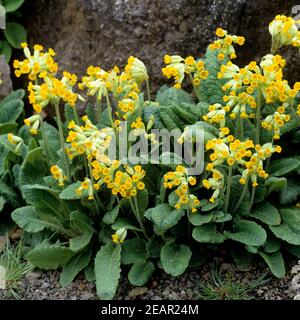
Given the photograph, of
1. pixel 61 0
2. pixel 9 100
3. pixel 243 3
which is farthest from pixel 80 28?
pixel 243 3

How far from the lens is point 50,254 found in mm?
3975

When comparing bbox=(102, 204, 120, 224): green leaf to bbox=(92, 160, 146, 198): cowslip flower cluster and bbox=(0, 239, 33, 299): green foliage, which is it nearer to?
bbox=(92, 160, 146, 198): cowslip flower cluster

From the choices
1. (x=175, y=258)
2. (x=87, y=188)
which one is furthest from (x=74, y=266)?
(x=175, y=258)

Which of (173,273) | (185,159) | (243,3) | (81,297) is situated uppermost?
(243,3)

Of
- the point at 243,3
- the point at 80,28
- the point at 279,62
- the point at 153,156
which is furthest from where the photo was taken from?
the point at 80,28

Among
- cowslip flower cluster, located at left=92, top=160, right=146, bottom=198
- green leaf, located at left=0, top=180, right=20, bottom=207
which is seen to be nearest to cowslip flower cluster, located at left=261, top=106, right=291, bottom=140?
cowslip flower cluster, located at left=92, top=160, right=146, bottom=198

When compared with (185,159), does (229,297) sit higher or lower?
lower

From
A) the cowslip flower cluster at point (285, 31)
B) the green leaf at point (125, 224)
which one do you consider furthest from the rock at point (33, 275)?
the cowslip flower cluster at point (285, 31)

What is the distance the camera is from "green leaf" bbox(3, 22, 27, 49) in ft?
18.0

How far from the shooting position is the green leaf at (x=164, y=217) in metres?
3.68

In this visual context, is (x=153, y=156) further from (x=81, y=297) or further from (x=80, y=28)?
(x=80, y=28)

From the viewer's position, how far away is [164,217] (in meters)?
3.71

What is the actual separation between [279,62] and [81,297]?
1712mm

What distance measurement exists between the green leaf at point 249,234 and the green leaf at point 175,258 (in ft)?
0.82
